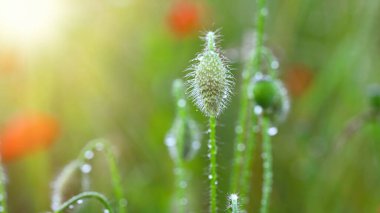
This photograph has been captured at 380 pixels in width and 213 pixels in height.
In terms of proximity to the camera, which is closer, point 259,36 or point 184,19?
point 259,36

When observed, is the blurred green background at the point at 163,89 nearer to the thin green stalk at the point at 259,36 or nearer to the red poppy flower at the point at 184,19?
the red poppy flower at the point at 184,19

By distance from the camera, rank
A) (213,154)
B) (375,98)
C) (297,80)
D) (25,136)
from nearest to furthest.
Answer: (213,154) < (375,98) < (25,136) < (297,80)

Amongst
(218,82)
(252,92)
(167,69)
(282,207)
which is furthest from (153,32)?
(218,82)

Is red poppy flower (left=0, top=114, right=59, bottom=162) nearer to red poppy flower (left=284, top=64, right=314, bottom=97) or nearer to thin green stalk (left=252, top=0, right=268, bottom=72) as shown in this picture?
red poppy flower (left=284, top=64, right=314, bottom=97)

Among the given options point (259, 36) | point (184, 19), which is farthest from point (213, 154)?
point (184, 19)

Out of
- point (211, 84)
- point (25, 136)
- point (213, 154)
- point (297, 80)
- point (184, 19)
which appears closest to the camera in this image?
point (211, 84)

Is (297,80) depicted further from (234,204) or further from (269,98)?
(234,204)

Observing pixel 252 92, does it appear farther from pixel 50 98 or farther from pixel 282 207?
pixel 50 98
